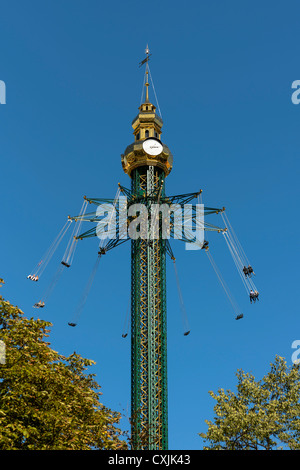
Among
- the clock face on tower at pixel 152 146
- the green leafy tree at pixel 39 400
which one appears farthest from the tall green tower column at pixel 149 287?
the green leafy tree at pixel 39 400

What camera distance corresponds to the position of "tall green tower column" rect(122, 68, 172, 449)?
46125mm

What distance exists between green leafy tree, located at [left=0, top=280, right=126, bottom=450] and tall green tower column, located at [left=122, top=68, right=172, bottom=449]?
15784 mm

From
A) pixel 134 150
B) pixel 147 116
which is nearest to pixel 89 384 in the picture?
pixel 134 150

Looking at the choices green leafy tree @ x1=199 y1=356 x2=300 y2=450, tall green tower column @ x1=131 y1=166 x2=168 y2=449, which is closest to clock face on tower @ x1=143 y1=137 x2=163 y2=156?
tall green tower column @ x1=131 y1=166 x2=168 y2=449

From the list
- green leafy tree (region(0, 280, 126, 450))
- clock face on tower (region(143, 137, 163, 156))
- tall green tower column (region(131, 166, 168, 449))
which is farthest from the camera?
clock face on tower (region(143, 137, 163, 156))

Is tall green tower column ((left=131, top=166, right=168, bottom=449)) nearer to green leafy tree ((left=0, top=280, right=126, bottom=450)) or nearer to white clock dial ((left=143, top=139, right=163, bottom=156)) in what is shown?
white clock dial ((left=143, top=139, right=163, bottom=156))

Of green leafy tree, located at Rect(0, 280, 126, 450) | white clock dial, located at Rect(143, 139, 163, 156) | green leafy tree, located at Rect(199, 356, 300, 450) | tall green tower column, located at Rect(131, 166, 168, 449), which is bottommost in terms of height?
green leafy tree, located at Rect(0, 280, 126, 450)

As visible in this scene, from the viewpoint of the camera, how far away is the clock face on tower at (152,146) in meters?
56.0

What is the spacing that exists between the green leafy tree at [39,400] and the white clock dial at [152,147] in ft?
99.0

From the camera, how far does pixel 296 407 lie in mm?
37281

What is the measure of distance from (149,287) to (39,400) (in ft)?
86.1
